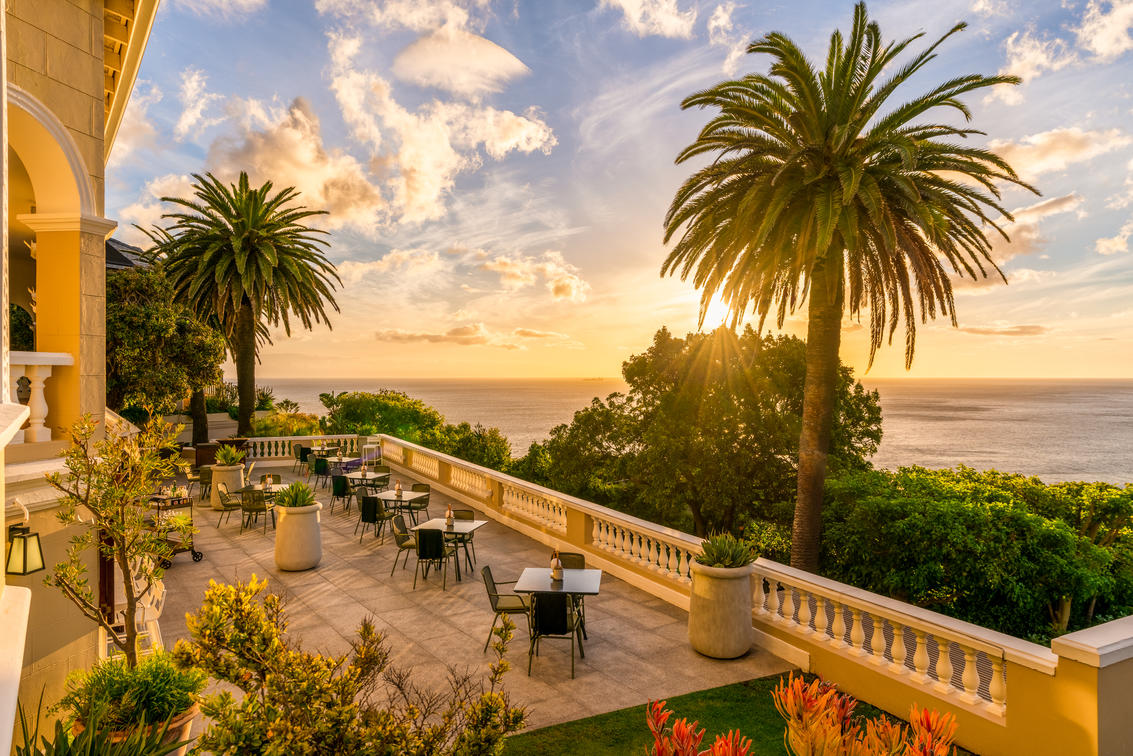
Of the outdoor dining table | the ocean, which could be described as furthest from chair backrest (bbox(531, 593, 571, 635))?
the ocean

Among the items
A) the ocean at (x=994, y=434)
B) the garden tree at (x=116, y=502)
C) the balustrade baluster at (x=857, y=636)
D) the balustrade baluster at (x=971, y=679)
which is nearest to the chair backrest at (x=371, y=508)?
the garden tree at (x=116, y=502)

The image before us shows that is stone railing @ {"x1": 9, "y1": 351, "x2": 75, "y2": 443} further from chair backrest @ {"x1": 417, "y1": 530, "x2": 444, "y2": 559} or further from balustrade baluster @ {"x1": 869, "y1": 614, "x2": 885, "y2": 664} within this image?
balustrade baluster @ {"x1": 869, "y1": 614, "x2": 885, "y2": 664}

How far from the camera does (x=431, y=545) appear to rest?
966cm

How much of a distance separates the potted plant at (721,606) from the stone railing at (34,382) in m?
7.57

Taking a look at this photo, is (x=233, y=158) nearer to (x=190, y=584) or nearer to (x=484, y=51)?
(x=484, y=51)

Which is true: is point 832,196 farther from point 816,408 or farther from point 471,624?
point 471,624

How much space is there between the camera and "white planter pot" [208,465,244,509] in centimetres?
1539

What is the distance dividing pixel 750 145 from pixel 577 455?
49.9ft

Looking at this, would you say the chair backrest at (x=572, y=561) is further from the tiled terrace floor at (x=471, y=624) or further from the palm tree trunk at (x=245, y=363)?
the palm tree trunk at (x=245, y=363)

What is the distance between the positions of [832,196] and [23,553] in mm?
11907

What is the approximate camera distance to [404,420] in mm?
32094

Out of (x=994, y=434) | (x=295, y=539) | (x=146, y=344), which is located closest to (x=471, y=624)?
(x=295, y=539)

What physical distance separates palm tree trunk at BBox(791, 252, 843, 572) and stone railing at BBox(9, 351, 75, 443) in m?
12.0

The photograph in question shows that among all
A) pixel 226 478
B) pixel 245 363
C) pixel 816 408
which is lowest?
pixel 226 478
